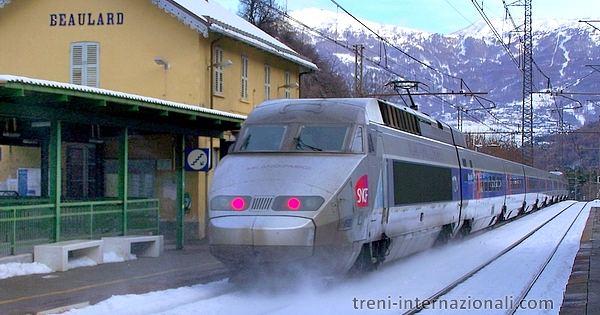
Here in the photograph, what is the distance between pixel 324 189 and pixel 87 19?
1467cm

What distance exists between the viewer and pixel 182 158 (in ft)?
57.1

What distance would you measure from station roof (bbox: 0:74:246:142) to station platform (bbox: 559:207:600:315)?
25.9 ft

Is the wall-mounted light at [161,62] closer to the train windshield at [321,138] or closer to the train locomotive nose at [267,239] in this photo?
the train windshield at [321,138]

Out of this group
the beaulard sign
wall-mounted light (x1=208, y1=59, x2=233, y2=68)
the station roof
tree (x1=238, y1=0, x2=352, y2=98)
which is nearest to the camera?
the station roof

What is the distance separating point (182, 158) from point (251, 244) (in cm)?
743

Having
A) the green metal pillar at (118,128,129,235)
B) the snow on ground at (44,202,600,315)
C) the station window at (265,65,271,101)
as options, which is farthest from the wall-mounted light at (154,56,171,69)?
the snow on ground at (44,202,600,315)

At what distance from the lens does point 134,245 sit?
52.3 ft

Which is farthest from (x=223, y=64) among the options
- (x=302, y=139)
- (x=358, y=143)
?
(x=358, y=143)

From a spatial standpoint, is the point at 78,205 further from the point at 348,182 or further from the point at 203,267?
the point at 348,182

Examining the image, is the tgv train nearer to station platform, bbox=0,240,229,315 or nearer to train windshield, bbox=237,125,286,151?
train windshield, bbox=237,125,286,151

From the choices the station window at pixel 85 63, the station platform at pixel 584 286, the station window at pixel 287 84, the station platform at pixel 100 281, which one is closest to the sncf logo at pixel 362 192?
the station platform at pixel 100 281

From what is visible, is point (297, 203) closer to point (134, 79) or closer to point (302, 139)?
point (302, 139)

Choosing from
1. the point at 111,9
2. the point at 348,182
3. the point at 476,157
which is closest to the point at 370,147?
the point at 348,182

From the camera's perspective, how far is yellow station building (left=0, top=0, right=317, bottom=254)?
61.5 ft
